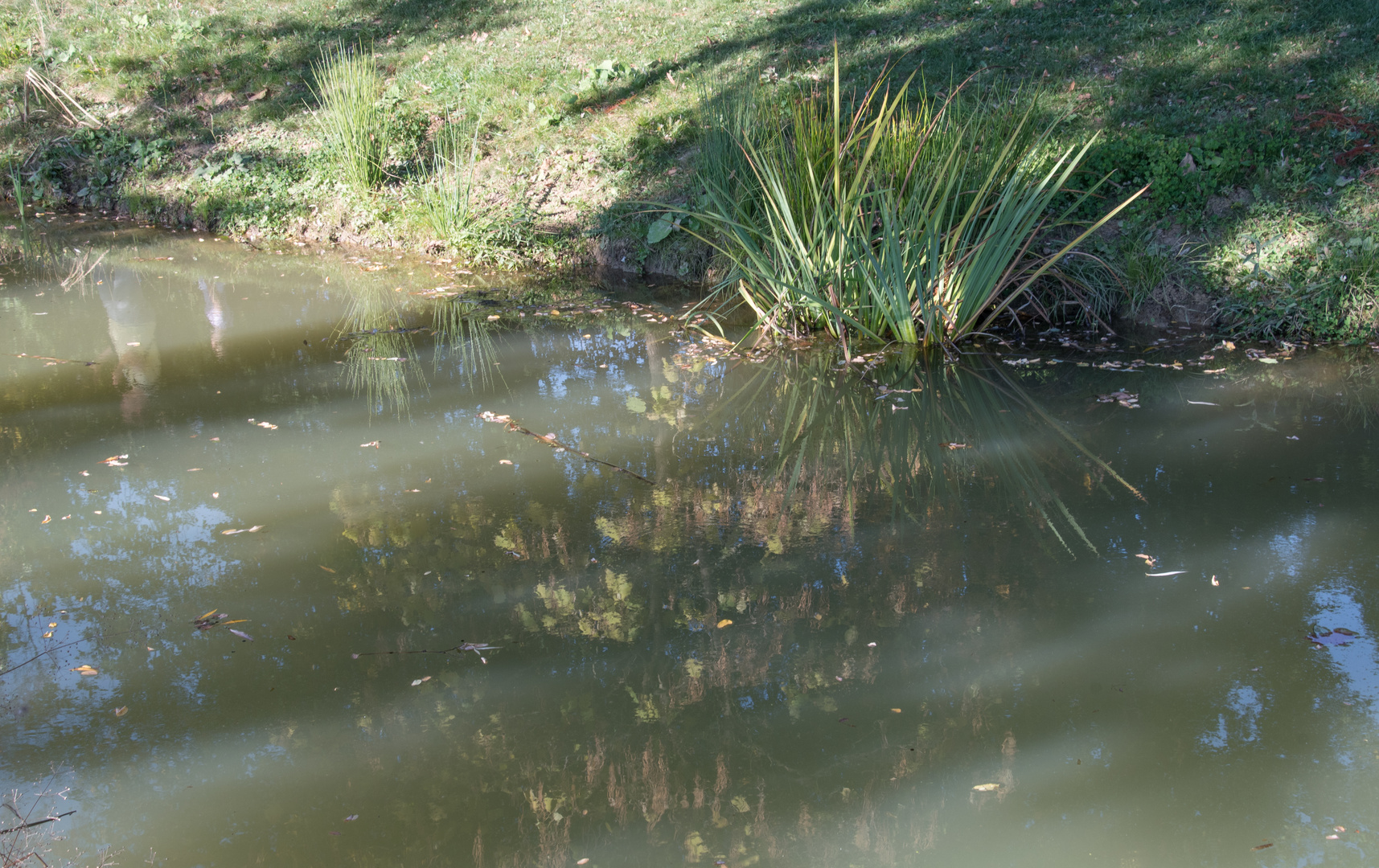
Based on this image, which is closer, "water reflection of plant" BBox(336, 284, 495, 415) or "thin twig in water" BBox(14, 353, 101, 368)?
"water reflection of plant" BBox(336, 284, 495, 415)

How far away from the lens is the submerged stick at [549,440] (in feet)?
13.1

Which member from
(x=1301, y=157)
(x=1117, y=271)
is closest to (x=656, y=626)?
(x=1117, y=271)

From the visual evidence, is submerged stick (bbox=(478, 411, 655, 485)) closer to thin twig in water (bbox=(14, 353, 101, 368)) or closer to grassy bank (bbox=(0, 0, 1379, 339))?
thin twig in water (bbox=(14, 353, 101, 368))

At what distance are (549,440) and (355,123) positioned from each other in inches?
190

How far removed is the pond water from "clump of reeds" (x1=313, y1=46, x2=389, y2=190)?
3.21 metres

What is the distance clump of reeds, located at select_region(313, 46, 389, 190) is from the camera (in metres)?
7.69

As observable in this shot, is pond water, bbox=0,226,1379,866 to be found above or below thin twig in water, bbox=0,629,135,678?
below

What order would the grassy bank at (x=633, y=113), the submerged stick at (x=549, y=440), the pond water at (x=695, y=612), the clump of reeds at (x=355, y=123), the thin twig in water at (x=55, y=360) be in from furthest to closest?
the clump of reeds at (x=355, y=123) → the grassy bank at (x=633, y=113) → the thin twig in water at (x=55, y=360) → the submerged stick at (x=549, y=440) → the pond water at (x=695, y=612)

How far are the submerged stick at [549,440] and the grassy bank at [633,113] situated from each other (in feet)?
9.64

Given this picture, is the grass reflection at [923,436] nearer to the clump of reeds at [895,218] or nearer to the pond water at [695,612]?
the pond water at [695,612]

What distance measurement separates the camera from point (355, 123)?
7770 mm

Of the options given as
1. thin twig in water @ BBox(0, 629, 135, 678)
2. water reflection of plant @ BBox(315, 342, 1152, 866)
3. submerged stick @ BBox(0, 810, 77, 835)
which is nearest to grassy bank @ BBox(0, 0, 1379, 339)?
water reflection of plant @ BBox(315, 342, 1152, 866)

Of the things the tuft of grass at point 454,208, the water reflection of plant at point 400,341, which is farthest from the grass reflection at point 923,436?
the tuft of grass at point 454,208

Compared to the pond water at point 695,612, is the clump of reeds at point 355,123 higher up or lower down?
higher up
